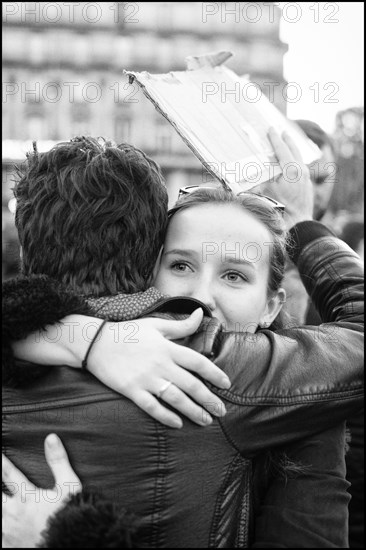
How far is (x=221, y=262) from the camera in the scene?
5.45 feet

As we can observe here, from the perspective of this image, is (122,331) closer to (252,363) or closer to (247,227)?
(252,363)

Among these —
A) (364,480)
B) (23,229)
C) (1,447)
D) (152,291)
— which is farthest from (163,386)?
(364,480)

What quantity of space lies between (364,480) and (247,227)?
112 cm

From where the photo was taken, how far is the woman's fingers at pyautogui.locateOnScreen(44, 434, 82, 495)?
50.7 inches

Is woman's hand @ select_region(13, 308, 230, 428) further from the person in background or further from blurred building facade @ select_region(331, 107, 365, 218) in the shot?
blurred building facade @ select_region(331, 107, 365, 218)

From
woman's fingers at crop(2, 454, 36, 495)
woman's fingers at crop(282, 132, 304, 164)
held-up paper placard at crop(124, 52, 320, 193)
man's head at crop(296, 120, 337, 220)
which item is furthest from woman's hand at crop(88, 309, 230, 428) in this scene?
man's head at crop(296, 120, 337, 220)

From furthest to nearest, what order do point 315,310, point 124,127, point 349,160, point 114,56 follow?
point 114,56, point 124,127, point 349,160, point 315,310

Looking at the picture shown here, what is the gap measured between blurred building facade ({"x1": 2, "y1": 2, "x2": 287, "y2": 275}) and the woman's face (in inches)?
1471

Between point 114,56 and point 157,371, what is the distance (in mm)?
42877

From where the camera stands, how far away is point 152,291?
1.43m

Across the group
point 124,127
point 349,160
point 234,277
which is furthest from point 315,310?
point 124,127

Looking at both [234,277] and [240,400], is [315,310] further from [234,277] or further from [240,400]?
[240,400]

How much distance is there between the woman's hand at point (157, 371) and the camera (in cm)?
127

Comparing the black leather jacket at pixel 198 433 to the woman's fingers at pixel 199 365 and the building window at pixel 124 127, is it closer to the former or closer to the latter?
the woman's fingers at pixel 199 365
